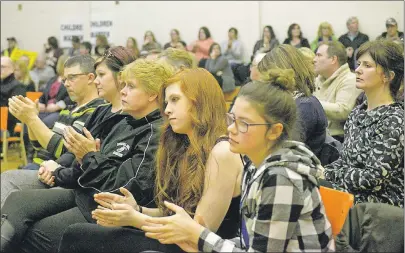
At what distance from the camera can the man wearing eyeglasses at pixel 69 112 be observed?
3.15 metres

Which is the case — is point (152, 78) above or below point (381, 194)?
above

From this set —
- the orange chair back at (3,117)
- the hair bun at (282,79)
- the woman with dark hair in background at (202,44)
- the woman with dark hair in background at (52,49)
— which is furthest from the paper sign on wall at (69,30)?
the hair bun at (282,79)

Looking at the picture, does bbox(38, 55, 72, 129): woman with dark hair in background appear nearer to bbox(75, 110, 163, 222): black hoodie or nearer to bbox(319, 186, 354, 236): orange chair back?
bbox(75, 110, 163, 222): black hoodie

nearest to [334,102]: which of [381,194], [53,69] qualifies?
[381,194]

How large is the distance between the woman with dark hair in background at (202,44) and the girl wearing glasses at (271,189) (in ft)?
28.0

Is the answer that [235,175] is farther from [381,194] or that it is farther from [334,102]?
[334,102]

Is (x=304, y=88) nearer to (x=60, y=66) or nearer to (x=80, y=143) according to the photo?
(x=80, y=143)

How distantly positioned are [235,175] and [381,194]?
717mm

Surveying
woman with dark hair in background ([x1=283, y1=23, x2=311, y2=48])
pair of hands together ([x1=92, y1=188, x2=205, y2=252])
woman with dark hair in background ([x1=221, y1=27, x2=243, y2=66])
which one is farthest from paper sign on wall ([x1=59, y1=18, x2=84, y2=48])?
pair of hands together ([x1=92, y1=188, x2=205, y2=252])

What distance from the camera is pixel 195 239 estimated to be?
1.75 metres

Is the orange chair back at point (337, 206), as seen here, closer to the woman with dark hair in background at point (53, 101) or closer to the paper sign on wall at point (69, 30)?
Result: the woman with dark hair in background at point (53, 101)

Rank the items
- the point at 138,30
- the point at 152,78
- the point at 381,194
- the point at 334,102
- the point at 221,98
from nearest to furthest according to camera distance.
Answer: the point at 221,98 → the point at 381,194 → the point at 152,78 → the point at 334,102 → the point at 138,30

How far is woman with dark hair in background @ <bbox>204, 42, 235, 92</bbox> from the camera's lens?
25.0 feet

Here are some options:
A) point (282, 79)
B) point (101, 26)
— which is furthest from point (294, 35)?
point (282, 79)
